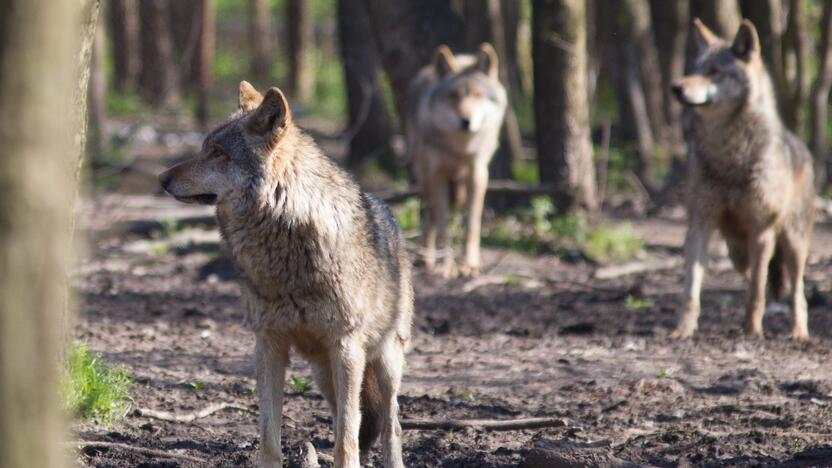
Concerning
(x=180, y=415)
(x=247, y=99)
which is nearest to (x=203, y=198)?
(x=247, y=99)

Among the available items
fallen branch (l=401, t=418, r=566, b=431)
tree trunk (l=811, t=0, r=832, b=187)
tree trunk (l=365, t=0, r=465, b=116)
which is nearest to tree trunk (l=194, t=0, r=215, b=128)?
tree trunk (l=365, t=0, r=465, b=116)

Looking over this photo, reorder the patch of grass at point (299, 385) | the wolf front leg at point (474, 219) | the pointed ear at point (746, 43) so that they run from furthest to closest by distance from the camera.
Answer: the wolf front leg at point (474, 219) → the pointed ear at point (746, 43) → the patch of grass at point (299, 385)

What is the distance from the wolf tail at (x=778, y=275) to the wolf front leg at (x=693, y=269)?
706mm

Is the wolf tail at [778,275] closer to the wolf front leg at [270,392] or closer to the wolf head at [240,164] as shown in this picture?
the wolf front leg at [270,392]

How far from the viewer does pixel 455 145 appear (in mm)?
11461

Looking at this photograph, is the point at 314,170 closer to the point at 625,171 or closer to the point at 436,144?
the point at 436,144

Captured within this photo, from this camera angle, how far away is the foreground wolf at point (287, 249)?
15.9 ft

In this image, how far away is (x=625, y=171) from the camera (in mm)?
16750

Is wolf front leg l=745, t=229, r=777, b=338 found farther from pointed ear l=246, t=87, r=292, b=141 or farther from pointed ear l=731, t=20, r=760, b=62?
pointed ear l=246, t=87, r=292, b=141

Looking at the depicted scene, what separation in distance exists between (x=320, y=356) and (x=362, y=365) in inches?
9.8

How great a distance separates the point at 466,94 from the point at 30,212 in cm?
931

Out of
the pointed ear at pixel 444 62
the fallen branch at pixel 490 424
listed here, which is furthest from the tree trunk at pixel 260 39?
the fallen branch at pixel 490 424

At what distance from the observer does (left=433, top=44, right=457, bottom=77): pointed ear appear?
11.9m

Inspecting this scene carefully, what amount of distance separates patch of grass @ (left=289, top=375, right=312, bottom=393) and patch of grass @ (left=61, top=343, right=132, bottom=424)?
3.71 ft
